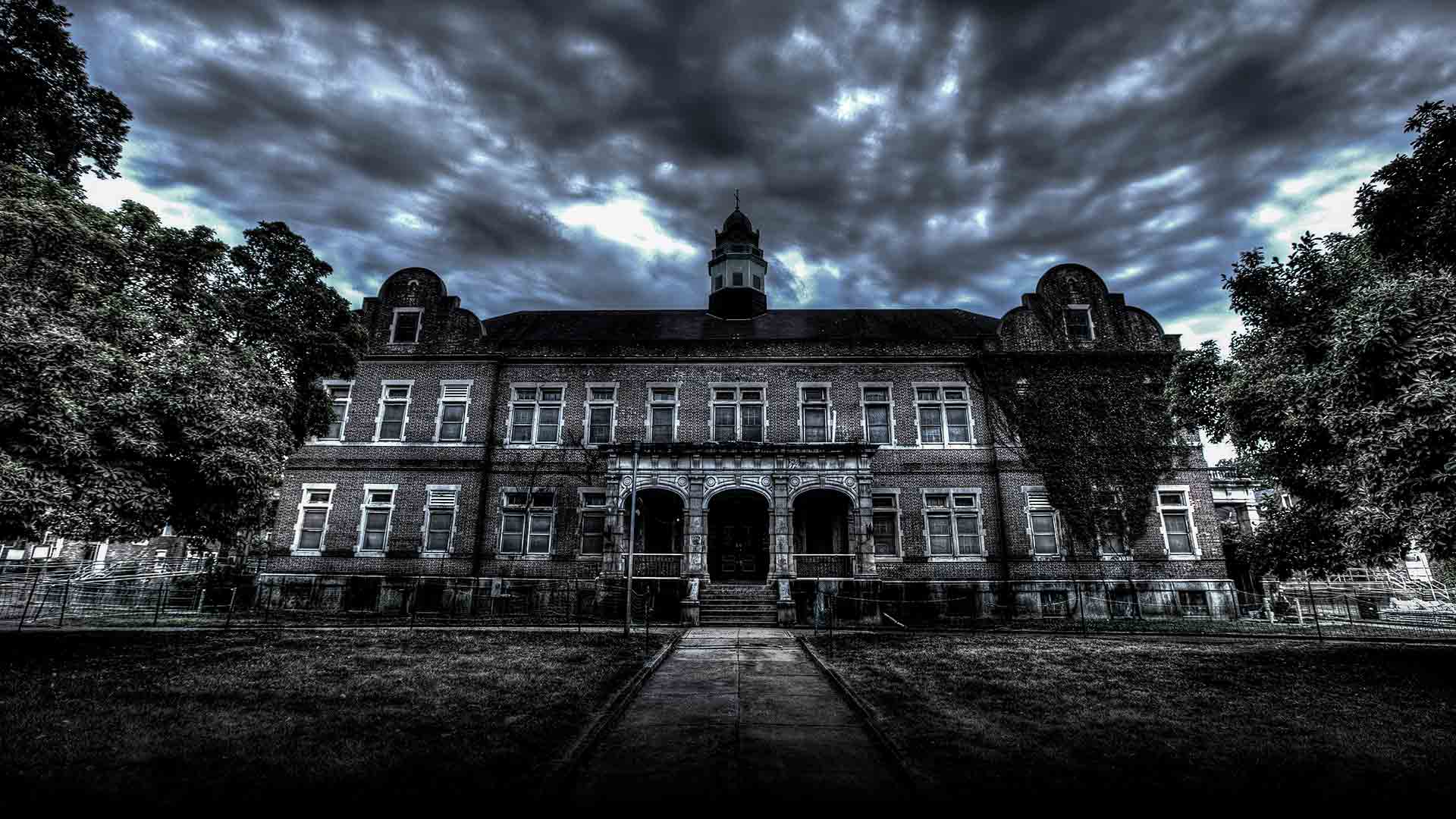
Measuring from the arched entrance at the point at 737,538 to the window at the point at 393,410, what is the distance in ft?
37.8

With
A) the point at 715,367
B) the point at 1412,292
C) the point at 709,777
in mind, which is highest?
the point at 715,367

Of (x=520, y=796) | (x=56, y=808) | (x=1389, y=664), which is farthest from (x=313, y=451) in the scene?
(x=1389, y=664)

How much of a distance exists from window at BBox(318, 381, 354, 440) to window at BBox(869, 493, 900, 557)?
18846mm

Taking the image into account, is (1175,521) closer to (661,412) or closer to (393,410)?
(661,412)

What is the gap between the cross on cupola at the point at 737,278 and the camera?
28000mm

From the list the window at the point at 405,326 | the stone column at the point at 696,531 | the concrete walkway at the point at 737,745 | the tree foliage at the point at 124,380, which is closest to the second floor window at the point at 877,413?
the stone column at the point at 696,531

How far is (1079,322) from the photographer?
23.7m

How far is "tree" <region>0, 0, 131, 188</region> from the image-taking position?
1005cm

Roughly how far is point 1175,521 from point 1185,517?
1.12 feet

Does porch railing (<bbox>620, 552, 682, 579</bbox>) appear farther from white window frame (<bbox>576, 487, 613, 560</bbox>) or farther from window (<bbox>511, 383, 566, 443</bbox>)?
window (<bbox>511, 383, 566, 443</bbox>)

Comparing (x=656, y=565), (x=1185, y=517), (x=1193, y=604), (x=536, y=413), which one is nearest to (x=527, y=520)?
(x=536, y=413)

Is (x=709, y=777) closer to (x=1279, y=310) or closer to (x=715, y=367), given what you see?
(x=1279, y=310)

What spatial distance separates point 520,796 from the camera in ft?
15.1

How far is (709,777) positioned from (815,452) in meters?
16.0
